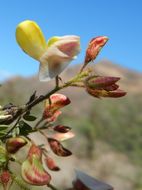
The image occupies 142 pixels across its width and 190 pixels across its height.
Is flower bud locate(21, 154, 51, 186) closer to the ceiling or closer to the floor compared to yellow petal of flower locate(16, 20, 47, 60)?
closer to the floor

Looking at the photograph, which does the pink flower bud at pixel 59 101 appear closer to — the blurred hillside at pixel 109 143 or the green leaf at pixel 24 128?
the green leaf at pixel 24 128

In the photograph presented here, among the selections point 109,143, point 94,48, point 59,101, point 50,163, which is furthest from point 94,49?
point 109,143

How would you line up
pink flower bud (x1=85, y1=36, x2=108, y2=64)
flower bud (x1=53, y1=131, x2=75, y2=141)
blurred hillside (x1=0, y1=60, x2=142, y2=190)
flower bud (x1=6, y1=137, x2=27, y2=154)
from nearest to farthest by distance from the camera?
flower bud (x1=6, y1=137, x2=27, y2=154) → pink flower bud (x1=85, y1=36, x2=108, y2=64) → flower bud (x1=53, y1=131, x2=75, y2=141) → blurred hillside (x1=0, y1=60, x2=142, y2=190)

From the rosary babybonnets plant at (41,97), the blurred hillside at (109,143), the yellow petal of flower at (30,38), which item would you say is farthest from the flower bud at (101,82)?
the blurred hillside at (109,143)

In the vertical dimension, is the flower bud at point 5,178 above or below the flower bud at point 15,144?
below

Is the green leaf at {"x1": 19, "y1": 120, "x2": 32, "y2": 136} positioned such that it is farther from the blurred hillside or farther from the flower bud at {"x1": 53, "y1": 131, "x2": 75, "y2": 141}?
the blurred hillside

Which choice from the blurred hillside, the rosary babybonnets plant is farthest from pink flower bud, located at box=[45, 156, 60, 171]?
the blurred hillside

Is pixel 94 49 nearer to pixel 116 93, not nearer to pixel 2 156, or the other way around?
pixel 116 93
